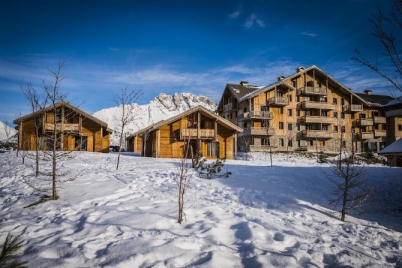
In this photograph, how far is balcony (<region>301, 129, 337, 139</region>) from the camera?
105ft

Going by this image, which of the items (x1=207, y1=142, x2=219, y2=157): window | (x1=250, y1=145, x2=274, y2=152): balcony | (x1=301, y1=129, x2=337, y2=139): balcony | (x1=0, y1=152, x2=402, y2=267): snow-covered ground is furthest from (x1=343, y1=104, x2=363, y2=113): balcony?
(x1=0, y1=152, x2=402, y2=267): snow-covered ground

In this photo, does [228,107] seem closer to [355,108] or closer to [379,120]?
[355,108]

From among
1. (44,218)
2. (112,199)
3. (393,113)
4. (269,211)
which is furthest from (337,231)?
(393,113)

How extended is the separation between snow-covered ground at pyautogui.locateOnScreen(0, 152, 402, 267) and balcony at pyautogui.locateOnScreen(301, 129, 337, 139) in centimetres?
2563

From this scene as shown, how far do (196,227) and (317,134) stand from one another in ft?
109

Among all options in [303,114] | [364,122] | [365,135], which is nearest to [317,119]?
[303,114]

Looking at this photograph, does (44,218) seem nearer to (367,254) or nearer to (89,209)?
(89,209)

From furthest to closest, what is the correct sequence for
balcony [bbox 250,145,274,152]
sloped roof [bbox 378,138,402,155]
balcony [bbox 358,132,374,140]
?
balcony [bbox 358,132,374,140], balcony [bbox 250,145,274,152], sloped roof [bbox 378,138,402,155]

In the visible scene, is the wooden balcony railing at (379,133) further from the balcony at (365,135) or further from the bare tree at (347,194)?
the bare tree at (347,194)

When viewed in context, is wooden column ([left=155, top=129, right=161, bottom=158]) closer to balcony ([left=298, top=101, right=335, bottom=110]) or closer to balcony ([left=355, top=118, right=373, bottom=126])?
balcony ([left=298, top=101, right=335, bottom=110])

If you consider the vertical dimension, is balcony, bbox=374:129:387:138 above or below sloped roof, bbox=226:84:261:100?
below

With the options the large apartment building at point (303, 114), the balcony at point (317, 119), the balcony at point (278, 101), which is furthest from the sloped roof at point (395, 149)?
the balcony at point (317, 119)

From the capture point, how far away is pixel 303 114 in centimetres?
3406

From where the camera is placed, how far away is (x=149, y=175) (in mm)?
9508
